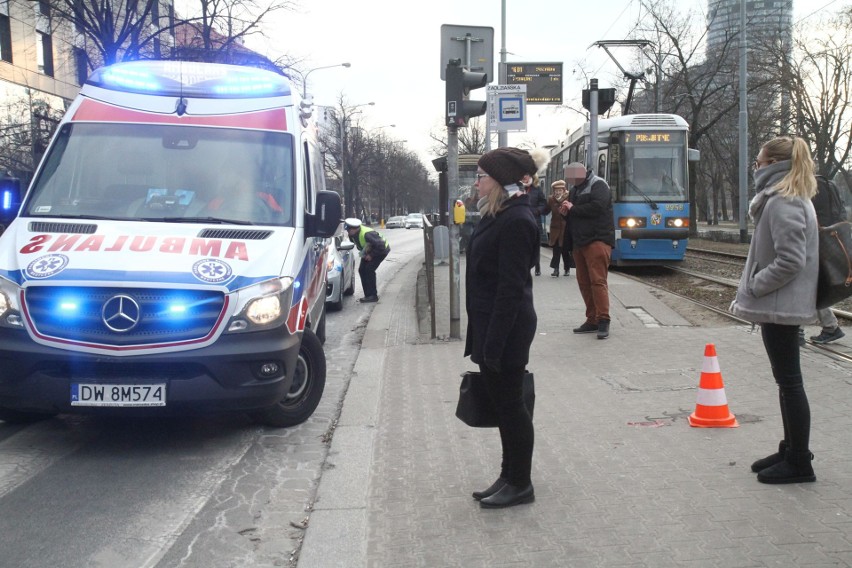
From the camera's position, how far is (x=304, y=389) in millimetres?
6051

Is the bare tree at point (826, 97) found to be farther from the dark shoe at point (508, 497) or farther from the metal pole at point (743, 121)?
the dark shoe at point (508, 497)

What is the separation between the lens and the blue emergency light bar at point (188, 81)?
21.5 feet

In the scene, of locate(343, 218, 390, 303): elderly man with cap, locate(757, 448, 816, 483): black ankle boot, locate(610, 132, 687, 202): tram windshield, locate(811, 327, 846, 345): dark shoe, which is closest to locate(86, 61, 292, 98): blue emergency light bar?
locate(757, 448, 816, 483): black ankle boot

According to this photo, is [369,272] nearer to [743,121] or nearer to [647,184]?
[647,184]

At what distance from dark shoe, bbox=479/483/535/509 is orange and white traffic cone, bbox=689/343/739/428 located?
1.78 metres

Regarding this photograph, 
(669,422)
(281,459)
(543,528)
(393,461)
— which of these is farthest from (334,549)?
(669,422)

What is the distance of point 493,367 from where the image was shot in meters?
3.86

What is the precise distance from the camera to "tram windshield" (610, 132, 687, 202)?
17391mm

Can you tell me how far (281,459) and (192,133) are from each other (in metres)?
2.65

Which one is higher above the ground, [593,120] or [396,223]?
[593,120]

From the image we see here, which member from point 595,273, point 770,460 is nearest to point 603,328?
point 595,273

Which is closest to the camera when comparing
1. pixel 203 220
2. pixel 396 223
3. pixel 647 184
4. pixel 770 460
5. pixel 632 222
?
pixel 770 460

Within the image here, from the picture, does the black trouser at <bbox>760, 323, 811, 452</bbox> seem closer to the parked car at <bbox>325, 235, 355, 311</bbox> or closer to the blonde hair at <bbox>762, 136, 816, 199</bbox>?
the blonde hair at <bbox>762, 136, 816, 199</bbox>

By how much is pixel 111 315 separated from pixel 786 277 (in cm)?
373
